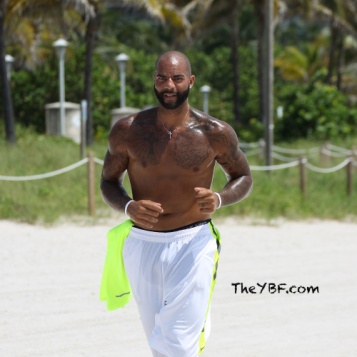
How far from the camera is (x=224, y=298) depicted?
7605mm

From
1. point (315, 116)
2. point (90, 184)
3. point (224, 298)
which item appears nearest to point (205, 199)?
point (224, 298)

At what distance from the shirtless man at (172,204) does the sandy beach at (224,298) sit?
1.74 metres

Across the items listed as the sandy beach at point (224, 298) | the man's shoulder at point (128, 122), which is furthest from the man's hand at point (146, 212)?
the sandy beach at point (224, 298)

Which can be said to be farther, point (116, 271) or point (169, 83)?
point (116, 271)

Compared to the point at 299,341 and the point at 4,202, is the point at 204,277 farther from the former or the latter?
the point at 4,202

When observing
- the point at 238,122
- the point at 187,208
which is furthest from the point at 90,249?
the point at 238,122

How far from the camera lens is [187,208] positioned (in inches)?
165

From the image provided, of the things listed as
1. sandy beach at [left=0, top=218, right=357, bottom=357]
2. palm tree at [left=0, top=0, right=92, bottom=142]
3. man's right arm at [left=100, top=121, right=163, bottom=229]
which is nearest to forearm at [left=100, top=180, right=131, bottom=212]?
man's right arm at [left=100, top=121, right=163, bottom=229]

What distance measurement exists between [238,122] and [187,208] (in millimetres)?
26655

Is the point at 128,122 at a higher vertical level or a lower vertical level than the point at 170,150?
higher

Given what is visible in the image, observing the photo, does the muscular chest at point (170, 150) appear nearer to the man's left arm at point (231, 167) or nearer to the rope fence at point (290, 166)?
the man's left arm at point (231, 167)

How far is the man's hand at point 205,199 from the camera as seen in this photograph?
4000mm

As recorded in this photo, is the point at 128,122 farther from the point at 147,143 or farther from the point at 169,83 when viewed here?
the point at 169,83

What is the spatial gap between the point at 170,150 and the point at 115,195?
352 millimetres
